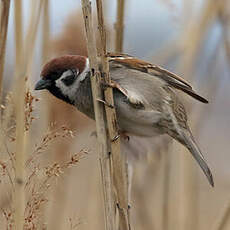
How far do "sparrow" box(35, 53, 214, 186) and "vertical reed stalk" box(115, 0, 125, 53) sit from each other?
0.34 ft

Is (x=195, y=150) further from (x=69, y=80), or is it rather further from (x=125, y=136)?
(x=69, y=80)

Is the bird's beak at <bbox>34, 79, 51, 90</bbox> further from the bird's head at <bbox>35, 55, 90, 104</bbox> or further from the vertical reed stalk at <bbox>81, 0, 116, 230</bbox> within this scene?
the vertical reed stalk at <bbox>81, 0, 116, 230</bbox>

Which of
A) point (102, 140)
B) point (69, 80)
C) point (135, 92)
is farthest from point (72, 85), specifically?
point (102, 140)

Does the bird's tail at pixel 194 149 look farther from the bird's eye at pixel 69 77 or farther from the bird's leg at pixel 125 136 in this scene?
the bird's eye at pixel 69 77

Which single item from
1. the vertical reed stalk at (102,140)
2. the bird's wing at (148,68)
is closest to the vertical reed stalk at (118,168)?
the vertical reed stalk at (102,140)

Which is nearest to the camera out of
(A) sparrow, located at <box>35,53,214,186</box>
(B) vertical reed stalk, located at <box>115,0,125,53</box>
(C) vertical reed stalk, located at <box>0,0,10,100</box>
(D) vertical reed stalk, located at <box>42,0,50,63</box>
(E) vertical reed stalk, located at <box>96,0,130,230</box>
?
(C) vertical reed stalk, located at <box>0,0,10,100</box>

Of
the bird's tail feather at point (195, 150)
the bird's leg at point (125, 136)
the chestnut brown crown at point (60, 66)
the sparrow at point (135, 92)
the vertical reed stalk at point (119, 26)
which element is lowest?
the bird's leg at point (125, 136)

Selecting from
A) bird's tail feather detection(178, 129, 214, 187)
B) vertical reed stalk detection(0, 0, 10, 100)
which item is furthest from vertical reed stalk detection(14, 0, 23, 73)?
bird's tail feather detection(178, 129, 214, 187)

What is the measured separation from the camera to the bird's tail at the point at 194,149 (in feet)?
4.76

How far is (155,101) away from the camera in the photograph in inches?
64.2

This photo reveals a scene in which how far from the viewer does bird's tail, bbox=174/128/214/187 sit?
1450mm

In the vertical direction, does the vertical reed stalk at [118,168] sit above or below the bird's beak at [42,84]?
below

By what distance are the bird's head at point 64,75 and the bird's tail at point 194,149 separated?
1.14ft

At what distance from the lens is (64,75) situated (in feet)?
4.96
